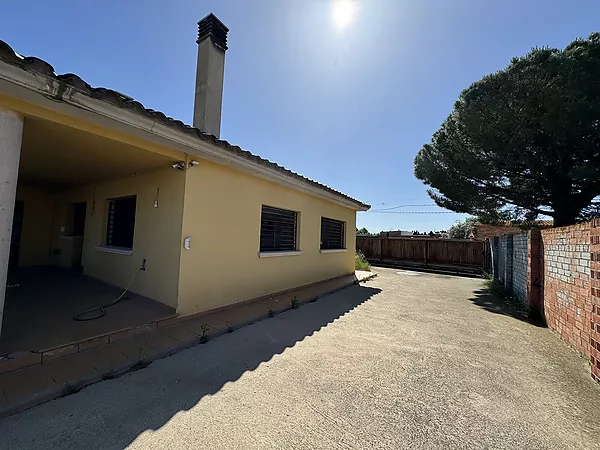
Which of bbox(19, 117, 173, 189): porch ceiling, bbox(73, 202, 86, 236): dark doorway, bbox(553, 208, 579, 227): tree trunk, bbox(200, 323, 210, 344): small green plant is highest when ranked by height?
bbox(19, 117, 173, 189): porch ceiling

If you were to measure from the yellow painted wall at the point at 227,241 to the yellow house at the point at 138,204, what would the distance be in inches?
0.9

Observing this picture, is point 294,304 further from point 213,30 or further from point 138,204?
point 213,30

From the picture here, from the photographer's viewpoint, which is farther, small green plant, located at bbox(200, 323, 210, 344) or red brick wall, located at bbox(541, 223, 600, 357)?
small green plant, located at bbox(200, 323, 210, 344)

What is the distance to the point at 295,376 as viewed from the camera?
3221 mm

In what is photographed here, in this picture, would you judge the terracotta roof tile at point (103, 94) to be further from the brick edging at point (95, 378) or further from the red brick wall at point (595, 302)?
the red brick wall at point (595, 302)

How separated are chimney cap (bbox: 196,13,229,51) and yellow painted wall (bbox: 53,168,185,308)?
449 cm

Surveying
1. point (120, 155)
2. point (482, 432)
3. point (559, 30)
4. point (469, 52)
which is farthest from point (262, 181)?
point (559, 30)

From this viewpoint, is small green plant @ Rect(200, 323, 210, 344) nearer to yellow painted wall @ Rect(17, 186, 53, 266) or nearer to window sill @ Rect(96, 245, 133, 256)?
window sill @ Rect(96, 245, 133, 256)

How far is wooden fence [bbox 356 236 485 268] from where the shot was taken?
629 inches

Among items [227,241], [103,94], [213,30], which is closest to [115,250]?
[227,241]

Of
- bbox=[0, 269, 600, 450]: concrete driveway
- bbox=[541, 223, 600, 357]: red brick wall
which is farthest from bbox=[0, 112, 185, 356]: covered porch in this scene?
bbox=[541, 223, 600, 357]: red brick wall

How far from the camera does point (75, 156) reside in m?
4.91

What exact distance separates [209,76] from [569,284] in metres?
9.08

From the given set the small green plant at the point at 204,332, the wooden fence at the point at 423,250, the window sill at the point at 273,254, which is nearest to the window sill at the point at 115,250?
the small green plant at the point at 204,332
